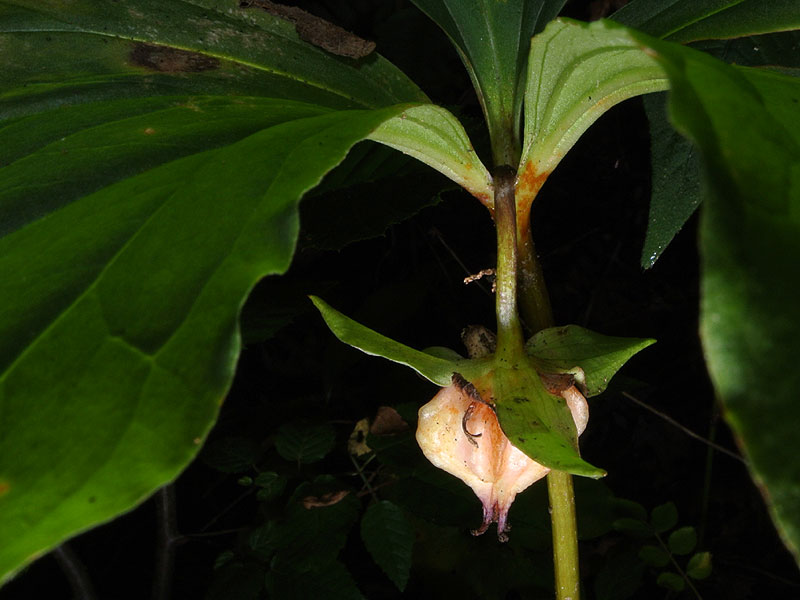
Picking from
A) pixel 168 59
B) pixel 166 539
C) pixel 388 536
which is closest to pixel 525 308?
pixel 168 59

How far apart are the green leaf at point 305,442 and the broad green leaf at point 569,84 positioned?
648mm

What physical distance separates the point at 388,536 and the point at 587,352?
58cm

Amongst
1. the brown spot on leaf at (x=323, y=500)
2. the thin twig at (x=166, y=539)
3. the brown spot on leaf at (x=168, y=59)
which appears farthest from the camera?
the thin twig at (x=166, y=539)

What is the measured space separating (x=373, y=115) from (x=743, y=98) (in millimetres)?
224

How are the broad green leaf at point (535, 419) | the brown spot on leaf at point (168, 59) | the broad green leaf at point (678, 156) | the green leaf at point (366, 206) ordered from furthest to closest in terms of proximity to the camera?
the green leaf at point (366, 206) < the broad green leaf at point (678, 156) < the brown spot on leaf at point (168, 59) < the broad green leaf at point (535, 419)

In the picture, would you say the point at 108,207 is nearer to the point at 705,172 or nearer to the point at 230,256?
the point at 230,256

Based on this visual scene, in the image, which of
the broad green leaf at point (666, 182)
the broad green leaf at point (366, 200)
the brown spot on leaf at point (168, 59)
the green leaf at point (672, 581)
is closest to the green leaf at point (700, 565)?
the green leaf at point (672, 581)

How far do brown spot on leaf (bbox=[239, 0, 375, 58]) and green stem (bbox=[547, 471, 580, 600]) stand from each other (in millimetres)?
444

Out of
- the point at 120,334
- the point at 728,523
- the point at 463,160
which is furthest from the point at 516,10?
the point at 728,523

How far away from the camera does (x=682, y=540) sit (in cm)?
116

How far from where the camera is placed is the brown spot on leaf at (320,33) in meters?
0.69

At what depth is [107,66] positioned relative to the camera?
67 cm

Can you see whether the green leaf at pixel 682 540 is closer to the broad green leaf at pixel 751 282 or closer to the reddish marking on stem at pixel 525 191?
the reddish marking on stem at pixel 525 191

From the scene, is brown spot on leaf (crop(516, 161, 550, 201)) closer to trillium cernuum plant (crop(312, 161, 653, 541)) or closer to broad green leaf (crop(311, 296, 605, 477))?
trillium cernuum plant (crop(312, 161, 653, 541))
